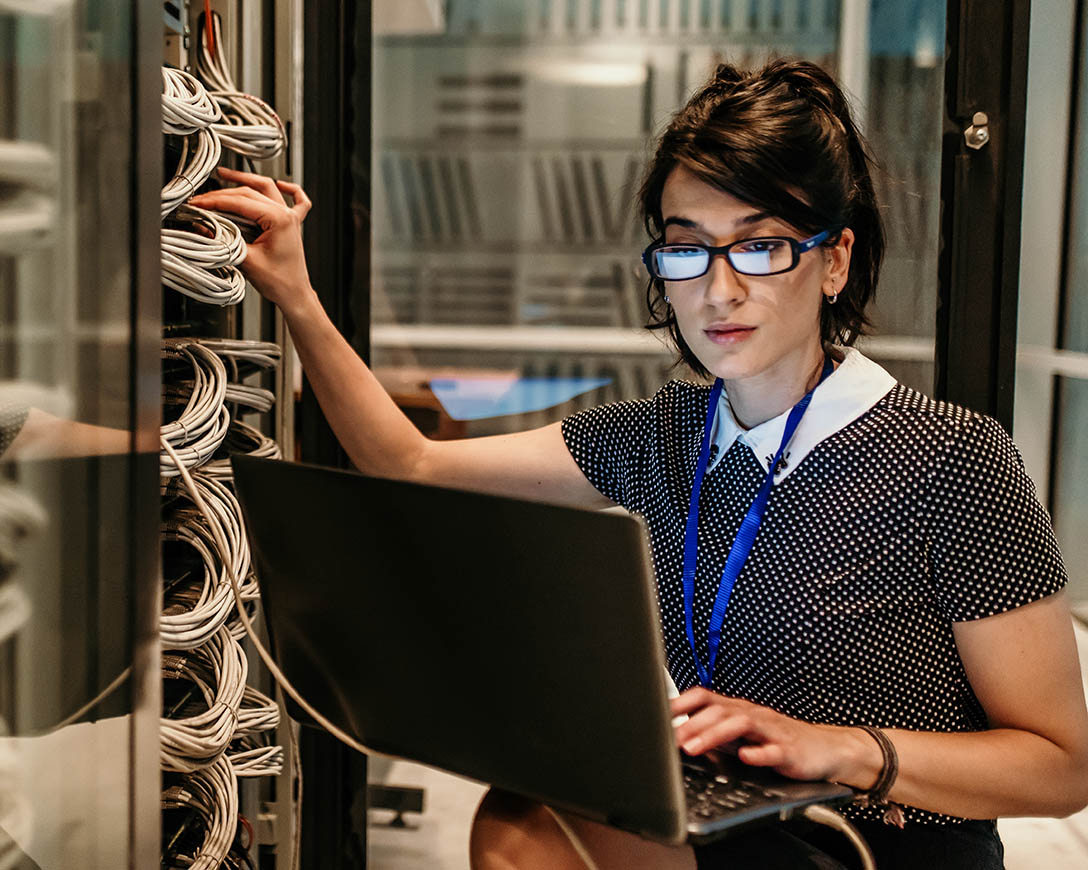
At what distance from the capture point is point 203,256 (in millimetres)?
1187

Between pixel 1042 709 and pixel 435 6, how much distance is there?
4.56 ft

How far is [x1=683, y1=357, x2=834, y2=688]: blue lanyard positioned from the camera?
128 centimetres

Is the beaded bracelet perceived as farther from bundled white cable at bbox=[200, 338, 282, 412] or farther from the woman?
bundled white cable at bbox=[200, 338, 282, 412]

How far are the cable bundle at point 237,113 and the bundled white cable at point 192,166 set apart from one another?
85 mm

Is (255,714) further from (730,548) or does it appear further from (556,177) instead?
(556,177)

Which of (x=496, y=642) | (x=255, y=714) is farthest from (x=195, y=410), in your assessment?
(x=496, y=642)

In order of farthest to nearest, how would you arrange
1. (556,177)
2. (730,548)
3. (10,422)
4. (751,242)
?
(556,177) < (730,548) < (751,242) < (10,422)

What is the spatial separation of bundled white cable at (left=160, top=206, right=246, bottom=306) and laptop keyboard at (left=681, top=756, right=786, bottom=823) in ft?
2.22

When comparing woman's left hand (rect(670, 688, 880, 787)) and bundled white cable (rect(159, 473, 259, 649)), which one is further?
bundled white cable (rect(159, 473, 259, 649))

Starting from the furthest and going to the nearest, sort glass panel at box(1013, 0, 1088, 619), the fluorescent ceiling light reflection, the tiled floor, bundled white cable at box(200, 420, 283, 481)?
the tiled floor
the fluorescent ceiling light reflection
glass panel at box(1013, 0, 1088, 619)
bundled white cable at box(200, 420, 283, 481)

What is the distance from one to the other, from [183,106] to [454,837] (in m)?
1.61

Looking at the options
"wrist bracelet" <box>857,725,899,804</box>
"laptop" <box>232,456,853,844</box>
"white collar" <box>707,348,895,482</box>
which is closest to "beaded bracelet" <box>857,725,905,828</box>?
"wrist bracelet" <box>857,725,899,804</box>

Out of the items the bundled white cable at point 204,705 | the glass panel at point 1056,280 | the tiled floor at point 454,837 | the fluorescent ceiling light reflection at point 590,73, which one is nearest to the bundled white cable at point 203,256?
the bundled white cable at point 204,705

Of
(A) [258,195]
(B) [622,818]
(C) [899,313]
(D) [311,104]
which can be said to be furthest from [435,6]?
(B) [622,818]
